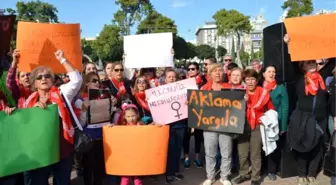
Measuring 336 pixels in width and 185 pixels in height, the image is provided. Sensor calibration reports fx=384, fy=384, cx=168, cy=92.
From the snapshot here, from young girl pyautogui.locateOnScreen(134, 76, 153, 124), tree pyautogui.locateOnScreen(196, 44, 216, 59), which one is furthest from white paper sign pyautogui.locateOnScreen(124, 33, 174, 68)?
tree pyautogui.locateOnScreen(196, 44, 216, 59)

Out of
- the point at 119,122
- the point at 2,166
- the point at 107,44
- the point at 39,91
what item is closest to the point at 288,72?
the point at 119,122

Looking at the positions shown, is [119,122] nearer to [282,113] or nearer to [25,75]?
[25,75]

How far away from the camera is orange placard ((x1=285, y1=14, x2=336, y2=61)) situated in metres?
5.12

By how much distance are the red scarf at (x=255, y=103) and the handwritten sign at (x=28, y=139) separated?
2659 mm

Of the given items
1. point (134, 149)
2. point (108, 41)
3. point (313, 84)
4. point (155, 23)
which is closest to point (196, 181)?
point (134, 149)

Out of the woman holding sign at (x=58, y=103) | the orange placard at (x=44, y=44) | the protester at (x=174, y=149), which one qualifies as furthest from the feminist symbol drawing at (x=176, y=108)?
the woman holding sign at (x=58, y=103)

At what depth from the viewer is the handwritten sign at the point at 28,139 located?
359 centimetres

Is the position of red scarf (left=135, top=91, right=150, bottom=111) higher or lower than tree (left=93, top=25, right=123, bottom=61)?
lower

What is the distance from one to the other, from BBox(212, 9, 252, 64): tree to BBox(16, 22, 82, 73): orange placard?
170 feet

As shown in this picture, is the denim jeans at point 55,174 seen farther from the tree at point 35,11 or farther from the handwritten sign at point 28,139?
the tree at point 35,11

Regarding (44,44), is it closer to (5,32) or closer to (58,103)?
(5,32)

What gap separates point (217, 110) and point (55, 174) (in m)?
2.26

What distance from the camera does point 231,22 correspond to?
55.9 m

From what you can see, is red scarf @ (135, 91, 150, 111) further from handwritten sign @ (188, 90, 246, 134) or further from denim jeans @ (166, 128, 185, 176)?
handwritten sign @ (188, 90, 246, 134)
